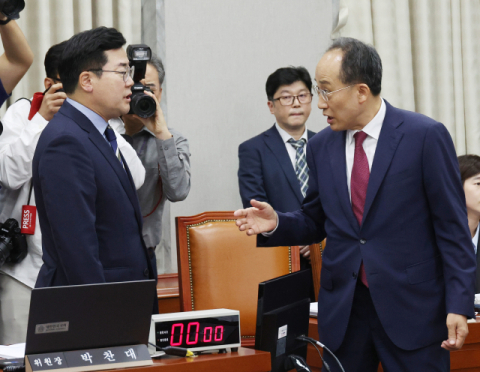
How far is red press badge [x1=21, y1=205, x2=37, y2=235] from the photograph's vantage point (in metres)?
2.21

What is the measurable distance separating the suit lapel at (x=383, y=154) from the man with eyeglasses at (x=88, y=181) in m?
0.70

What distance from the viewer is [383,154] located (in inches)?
69.9

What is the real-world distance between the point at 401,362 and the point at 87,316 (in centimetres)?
88

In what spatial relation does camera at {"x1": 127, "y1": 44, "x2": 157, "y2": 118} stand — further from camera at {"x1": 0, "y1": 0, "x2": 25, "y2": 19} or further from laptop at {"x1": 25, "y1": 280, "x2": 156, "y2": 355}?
laptop at {"x1": 25, "y1": 280, "x2": 156, "y2": 355}

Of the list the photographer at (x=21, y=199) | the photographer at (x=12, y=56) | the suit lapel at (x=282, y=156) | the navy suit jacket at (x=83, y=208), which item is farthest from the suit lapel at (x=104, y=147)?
the suit lapel at (x=282, y=156)

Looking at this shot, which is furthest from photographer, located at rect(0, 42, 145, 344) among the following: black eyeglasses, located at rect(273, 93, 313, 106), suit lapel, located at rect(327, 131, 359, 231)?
black eyeglasses, located at rect(273, 93, 313, 106)

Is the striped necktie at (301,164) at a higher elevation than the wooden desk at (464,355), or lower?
higher

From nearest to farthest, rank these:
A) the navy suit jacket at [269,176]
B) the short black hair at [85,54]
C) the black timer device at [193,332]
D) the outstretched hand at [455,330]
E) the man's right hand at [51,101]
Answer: the black timer device at [193,332]
the outstretched hand at [455,330]
the short black hair at [85,54]
the man's right hand at [51,101]
the navy suit jacket at [269,176]

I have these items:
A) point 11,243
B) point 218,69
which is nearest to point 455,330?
point 11,243

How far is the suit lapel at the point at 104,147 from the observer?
1.87 metres

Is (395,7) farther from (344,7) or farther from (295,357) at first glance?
(295,357)

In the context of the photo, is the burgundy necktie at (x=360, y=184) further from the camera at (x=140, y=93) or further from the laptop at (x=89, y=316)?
the camera at (x=140, y=93)

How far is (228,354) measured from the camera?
1521 millimetres

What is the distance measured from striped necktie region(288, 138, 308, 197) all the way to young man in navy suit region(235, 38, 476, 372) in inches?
44.2
